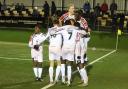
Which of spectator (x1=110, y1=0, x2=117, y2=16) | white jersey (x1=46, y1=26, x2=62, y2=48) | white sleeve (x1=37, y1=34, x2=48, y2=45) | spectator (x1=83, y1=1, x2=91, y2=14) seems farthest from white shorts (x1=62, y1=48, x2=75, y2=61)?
spectator (x1=110, y1=0, x2=117, y2=16)

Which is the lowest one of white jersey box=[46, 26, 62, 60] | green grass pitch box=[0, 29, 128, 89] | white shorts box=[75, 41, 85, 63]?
green grass pitch box=[0, 29, 128, 89]

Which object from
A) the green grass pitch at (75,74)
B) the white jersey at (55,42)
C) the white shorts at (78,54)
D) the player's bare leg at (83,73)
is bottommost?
the green grass pitch at (75,74)

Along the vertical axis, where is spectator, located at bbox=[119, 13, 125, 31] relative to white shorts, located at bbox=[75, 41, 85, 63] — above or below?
below

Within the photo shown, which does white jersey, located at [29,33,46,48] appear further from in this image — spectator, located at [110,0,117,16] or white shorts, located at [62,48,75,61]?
spectator, located at [110,0,117,16]

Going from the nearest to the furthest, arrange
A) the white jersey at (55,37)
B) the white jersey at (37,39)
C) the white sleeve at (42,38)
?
the white jersey at (55,37)
the white sleeve at (42,38)
the white jersey at (37,39)

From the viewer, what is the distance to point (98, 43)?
107 ft

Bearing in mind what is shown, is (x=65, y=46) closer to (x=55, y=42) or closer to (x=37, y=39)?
(x=55, y=42)

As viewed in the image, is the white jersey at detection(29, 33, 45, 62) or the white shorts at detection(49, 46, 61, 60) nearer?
the white shorts at detection(49, 46, 61, 60)

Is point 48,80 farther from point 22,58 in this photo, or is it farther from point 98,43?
point 98,43

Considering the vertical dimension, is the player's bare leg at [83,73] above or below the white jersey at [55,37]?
below

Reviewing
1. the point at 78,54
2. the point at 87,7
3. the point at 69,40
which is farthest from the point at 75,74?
the point at 87,7

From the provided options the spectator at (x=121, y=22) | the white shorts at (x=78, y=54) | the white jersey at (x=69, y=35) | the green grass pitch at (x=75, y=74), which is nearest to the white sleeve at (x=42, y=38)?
the white jersey at (x=69, y=35)

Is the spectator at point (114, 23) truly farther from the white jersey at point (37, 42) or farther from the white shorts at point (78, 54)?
the white shorts at point (78, 54)

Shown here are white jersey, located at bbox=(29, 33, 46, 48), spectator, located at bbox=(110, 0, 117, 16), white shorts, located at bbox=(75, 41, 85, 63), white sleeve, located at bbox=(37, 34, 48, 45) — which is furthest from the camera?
spectator, located at bbox=(110, 0, 117, 16)
